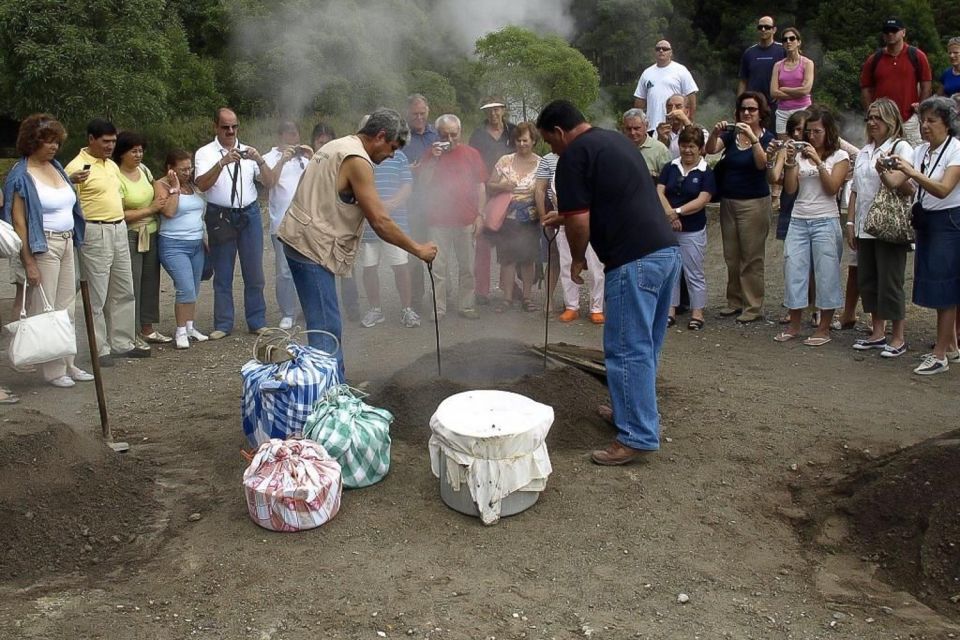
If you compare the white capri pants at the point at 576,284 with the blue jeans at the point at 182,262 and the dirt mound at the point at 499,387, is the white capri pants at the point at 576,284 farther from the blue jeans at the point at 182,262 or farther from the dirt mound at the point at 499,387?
the blue jeans at the point at 182,262

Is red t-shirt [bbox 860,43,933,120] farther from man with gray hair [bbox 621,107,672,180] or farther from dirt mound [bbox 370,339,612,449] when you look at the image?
dirt mound [bbox 370,339,612,449]

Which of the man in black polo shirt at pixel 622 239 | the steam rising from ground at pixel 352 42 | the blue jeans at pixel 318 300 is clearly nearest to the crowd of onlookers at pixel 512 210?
the man in black polo shirt at pixel 622 239

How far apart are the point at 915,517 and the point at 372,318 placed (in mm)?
5489

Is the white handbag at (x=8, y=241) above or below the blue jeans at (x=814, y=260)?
above

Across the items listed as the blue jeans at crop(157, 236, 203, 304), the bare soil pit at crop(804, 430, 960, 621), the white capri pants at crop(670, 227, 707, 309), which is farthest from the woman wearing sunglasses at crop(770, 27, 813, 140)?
the blue jeans at crop(157, 236, 203, 304)

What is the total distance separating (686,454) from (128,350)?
4.85m

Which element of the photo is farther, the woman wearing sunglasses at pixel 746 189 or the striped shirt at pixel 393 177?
the striped shirt at pixel 393 177

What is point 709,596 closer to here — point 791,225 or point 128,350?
point 791,225

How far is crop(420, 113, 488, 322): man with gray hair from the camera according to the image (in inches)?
336

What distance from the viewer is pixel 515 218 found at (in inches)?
342

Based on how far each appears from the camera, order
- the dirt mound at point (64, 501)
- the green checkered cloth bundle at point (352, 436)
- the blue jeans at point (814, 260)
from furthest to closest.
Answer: the blue jeans at point (814, 260) < the green checkered cloth bundle at point (352, 436) < the dirt mound at point (64, 501)

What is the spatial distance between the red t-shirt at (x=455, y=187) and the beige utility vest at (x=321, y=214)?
3.25m

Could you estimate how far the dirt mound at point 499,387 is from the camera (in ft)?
18.3

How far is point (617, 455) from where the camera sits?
200 inches
